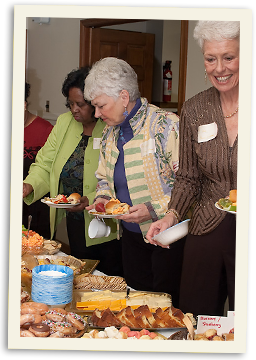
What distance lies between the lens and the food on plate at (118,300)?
156cm

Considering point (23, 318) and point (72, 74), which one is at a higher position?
point (72, 74)

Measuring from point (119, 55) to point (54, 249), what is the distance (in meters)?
2.44

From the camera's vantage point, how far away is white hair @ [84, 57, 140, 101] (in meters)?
2.15

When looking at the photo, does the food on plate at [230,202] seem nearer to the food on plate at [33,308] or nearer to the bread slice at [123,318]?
the bread slice at [123,318]

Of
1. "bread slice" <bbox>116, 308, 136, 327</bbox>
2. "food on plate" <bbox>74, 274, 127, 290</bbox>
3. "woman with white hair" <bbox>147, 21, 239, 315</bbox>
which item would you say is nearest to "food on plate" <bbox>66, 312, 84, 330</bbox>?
"bread slice" <bbox>116, 308, 136, 327</bbox>

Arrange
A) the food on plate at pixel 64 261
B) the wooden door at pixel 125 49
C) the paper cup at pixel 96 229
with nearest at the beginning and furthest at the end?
the food on plate at pixel 64 261, the paper cup at pixel 96 229, the wooden door at pixel 125 49

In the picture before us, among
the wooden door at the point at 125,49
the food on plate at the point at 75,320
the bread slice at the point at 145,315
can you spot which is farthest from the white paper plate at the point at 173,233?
the wooden door at the point at 125,49

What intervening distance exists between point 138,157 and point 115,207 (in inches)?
9.9

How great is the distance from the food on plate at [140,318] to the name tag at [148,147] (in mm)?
848

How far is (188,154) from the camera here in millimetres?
1709

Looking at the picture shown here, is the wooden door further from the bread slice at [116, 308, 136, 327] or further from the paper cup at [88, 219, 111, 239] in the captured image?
the bread slice at [116, 308, 136, 327]

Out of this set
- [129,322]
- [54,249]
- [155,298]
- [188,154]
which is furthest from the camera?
[54,249]

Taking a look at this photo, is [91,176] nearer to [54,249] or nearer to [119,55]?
[54,249]

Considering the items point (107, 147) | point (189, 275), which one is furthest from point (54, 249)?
point (189, 275)
